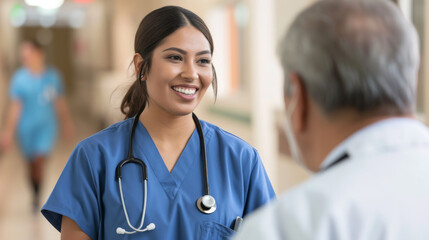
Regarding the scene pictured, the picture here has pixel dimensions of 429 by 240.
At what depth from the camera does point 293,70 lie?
835mm

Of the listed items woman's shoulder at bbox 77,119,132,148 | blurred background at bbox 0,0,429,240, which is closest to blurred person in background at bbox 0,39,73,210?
blurred background at bbox 0,0,429,240

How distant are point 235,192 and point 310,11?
638 mm

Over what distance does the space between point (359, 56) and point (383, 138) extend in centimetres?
11

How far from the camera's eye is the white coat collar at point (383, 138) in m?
0.75

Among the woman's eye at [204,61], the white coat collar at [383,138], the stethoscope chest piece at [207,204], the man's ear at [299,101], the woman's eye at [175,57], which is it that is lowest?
the stethoscope chest piece at [207,204]

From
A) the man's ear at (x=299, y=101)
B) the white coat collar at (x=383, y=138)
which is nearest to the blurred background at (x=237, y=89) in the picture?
the man's ear at (x=299, y=101)

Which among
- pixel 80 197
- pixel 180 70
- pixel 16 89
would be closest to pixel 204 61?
pixel 180 70

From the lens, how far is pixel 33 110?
4.75m

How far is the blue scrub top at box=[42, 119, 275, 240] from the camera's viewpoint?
50.9 inches

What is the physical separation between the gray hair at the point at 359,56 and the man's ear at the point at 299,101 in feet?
0.06

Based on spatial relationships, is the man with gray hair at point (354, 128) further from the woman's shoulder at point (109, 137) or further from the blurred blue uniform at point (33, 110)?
the blurred blue uniform at point (33, 110)

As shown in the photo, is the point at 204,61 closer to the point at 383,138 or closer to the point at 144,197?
the point at 144,197

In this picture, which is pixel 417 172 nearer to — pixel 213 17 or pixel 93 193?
pixel 93 193

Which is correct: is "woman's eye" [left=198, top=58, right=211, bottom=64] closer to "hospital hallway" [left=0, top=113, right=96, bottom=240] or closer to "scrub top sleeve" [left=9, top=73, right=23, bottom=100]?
"hospital hallway" [left=0, top=113, right=96, bottom=240]
